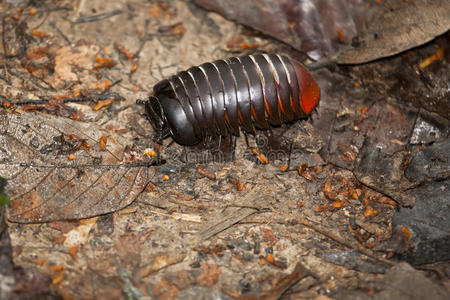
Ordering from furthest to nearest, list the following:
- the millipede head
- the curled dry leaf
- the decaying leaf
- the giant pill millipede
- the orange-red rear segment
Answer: the decaying leaf < the orange-red rear segment < the millipede head < the giant pill millipede < the curled dry leaf

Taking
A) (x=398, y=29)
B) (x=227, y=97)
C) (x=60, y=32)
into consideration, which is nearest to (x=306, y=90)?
(x=227, y=97)

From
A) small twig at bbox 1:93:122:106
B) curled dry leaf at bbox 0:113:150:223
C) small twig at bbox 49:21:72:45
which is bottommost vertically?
curled dry leaf at bbox 0:113:150:223

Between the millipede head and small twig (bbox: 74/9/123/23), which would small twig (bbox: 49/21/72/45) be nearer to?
small twig (bbox: 74/9/123/23)

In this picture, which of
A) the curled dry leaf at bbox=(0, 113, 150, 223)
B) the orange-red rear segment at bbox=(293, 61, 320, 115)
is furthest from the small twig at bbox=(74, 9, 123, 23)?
the orange-red rear segment at bbox=(293, 61, 320, 115)

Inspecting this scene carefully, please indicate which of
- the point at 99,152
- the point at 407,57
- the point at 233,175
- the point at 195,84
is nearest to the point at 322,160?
the point at 233,175

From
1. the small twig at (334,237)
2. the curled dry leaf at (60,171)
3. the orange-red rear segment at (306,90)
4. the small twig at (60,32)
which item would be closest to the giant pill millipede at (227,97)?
the orange-red rear segment at (306,90)

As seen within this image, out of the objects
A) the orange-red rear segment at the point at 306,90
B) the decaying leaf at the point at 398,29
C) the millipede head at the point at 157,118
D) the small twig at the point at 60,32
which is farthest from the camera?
the small twig at the point at 60,32

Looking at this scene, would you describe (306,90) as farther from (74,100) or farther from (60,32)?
(60,32)

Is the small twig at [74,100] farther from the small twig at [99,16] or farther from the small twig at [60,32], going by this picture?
the small twig at [99,16]
